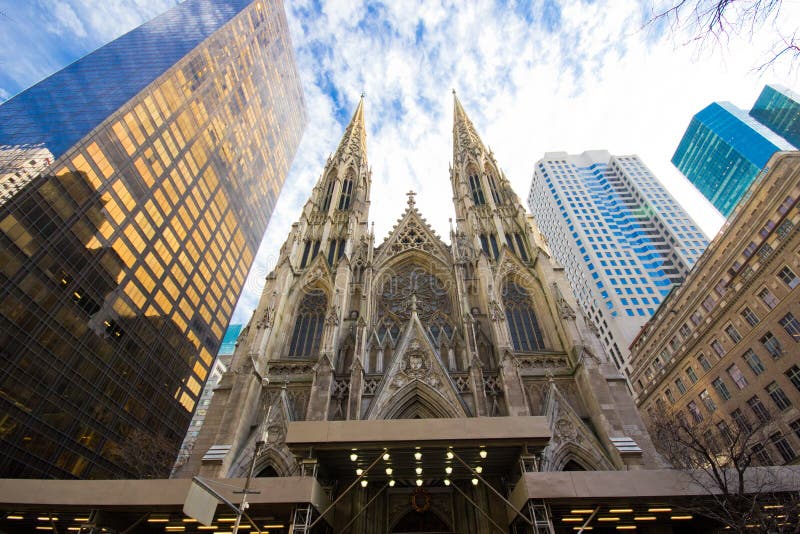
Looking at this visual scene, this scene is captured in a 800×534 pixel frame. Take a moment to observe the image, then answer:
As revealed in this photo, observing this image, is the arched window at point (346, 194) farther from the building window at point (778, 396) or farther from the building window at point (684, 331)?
the building window at point (684, 331)

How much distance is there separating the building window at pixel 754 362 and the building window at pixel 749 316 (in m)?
2.24

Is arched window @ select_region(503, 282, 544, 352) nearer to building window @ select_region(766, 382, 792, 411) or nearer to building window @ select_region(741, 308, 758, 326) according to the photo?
building window @ select_region(766, 382, 792, 411)

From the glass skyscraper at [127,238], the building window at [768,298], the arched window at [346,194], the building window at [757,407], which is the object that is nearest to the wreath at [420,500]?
the glass skyscraper at [127,238]

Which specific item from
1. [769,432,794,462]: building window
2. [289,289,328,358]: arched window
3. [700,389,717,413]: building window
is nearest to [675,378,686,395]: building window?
[700,389,717,413]: building window

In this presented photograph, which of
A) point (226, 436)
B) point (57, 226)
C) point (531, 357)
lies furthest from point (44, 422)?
point (531, 357)

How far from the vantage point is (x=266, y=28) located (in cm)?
6662

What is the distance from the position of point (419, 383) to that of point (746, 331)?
28.5m

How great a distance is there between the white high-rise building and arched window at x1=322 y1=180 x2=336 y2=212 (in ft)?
147

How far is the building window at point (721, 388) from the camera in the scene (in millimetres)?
33844

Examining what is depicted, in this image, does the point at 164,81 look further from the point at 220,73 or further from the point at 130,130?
the point at 220,73

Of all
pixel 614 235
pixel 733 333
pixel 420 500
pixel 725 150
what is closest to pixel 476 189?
pixel 733 333

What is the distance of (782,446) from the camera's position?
27.8 meters

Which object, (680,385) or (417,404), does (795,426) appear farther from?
(417,404)

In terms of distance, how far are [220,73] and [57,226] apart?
105 feet
